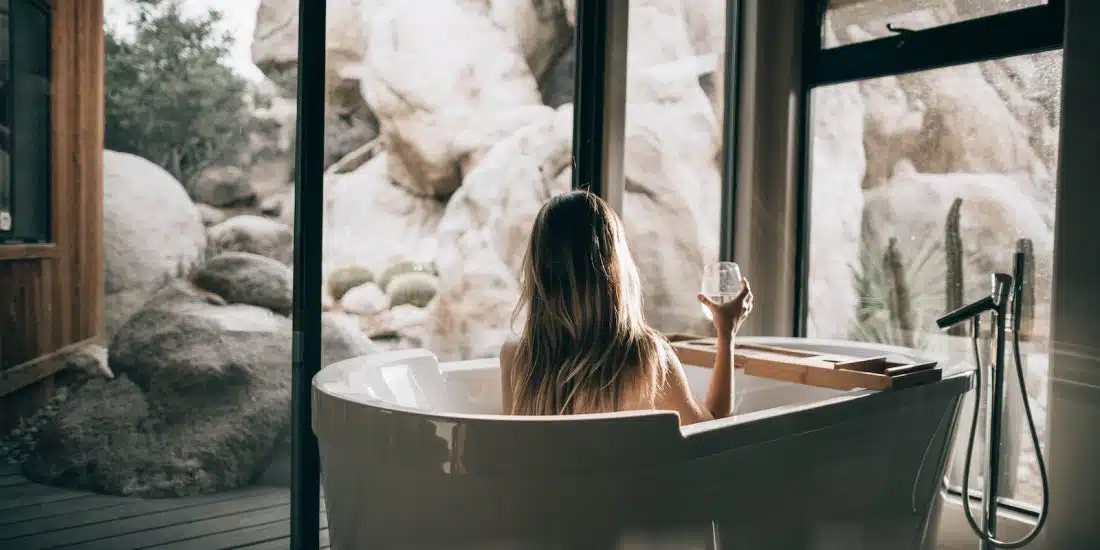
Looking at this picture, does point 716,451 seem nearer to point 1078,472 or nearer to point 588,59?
point 1078,472

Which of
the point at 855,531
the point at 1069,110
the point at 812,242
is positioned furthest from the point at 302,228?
the point at 1069,110

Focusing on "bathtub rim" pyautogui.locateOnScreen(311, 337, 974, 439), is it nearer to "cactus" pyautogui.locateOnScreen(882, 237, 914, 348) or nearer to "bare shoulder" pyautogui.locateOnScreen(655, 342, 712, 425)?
"bare shoulder" pyautogui.locateOnScreen(655, 342, 712, 425)

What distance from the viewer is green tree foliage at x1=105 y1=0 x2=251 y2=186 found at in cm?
180

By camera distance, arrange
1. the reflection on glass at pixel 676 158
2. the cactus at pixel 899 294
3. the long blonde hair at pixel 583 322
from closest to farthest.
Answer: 1. the long blonde hair at pixel 583 322
2. the cactus at pixel 899 294
3. the reflection on glass at pixel 676 158

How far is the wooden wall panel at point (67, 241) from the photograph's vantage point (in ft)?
5.49

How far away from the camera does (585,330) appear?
4.93ft

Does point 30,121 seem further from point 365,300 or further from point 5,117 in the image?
point 365,300

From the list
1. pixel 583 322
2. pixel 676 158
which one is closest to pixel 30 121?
pixel 583 322

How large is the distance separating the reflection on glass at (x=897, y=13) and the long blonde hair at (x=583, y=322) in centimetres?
160

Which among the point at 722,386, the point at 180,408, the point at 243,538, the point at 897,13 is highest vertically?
the point at 897,13

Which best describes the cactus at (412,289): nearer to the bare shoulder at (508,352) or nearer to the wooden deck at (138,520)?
the wooden deck at (138,520)

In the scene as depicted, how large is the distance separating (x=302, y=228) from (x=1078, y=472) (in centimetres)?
208

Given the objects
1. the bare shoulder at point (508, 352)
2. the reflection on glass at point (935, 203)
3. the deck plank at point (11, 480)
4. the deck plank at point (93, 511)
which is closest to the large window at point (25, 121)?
the deck plank at point (11, 480)

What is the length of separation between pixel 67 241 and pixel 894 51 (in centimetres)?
239
